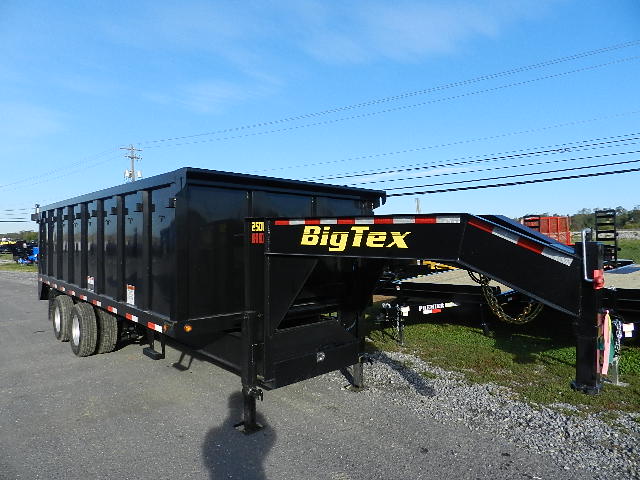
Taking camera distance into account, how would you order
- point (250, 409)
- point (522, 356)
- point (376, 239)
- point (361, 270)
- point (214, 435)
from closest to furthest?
point (376, 239) < point (214, 435) < point (250, 409) < point (361, 270) < point (522, 356)

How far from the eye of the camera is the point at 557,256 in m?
2.77

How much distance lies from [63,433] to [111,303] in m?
1.92

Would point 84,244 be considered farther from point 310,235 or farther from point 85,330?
point 310,235

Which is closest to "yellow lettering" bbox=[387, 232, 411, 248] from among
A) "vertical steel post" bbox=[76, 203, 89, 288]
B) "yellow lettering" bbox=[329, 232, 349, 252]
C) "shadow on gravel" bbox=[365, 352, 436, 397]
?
"yellow lettering" bbox=[329, 232, 349, 252]

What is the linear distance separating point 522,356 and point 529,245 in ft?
15.0

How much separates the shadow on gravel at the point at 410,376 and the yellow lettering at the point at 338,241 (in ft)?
8.03

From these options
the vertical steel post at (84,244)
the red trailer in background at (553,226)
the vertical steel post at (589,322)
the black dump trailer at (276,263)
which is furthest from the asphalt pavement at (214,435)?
the red trailer in background at (553,226)

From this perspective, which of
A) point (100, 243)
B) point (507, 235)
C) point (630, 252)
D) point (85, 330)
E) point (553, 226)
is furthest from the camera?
Answer: point (630, 252)

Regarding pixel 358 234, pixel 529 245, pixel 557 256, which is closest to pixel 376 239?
pixel 358 234

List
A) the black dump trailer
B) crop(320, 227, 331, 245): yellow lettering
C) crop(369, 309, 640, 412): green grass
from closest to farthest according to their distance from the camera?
the black dump trailer → crop(320, 227, 331, 245): yellow lettering → crop(369, 309, 640, 412): green grass

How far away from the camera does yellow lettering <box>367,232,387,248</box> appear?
11.4ft

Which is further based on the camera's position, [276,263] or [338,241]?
[276,263]

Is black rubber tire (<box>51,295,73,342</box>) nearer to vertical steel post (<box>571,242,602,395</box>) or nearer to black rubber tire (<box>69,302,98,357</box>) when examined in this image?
black rubber tire (<box>69,302,98,357</box>)

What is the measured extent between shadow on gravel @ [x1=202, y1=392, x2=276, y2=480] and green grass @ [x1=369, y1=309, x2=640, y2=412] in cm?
287
